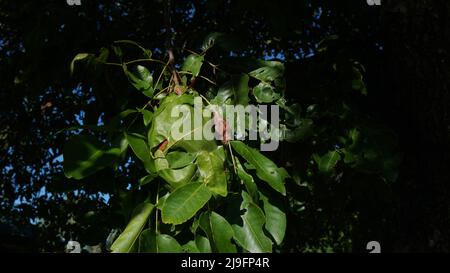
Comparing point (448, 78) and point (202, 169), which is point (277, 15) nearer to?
point (448, 78)

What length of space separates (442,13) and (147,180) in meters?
1.70

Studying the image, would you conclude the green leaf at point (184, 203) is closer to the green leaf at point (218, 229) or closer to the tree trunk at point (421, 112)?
the green leaf at point (218, 229)

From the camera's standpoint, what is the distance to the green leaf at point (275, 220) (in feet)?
4.70

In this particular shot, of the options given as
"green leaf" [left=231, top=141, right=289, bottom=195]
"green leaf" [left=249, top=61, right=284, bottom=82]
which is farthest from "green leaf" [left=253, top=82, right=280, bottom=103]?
"green leaf" [left=231, top=141, right=289, bottom=195]

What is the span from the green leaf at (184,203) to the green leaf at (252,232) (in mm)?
162

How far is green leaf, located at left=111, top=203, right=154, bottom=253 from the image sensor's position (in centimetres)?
125

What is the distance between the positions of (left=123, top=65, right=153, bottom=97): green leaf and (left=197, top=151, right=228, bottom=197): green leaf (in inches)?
16.6

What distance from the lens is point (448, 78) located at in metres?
2.19

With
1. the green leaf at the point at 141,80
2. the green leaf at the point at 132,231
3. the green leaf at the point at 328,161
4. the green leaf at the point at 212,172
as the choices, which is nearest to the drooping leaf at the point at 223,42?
the green leaf at the point at 141,80

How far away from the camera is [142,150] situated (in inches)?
52.6

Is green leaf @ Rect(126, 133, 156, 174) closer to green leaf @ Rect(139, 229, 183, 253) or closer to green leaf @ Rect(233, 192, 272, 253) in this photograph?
green leaf @ Rect(139, 229, 183, 253)
